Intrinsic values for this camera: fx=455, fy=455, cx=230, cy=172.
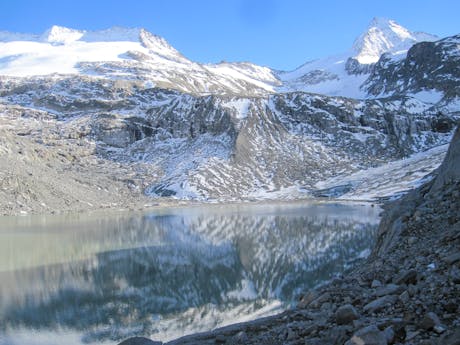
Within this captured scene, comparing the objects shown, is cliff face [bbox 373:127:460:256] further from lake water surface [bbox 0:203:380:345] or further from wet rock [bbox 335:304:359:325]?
lake water surface [bbox 0:203:380:345]

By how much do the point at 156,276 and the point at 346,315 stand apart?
115 feet

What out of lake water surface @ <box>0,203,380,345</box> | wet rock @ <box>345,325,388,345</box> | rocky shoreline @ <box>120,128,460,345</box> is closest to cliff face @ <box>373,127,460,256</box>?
rocky shoreline @ <box>120,128,460,345</box>

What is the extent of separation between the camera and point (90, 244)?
67.8 m

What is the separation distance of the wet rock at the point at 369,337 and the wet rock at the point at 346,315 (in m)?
1.82

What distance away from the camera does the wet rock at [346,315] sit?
11055 millimetres

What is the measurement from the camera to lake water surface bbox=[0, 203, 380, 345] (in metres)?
29.2

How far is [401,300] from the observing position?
11.1 m

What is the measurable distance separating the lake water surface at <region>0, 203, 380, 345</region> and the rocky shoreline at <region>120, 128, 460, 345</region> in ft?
43.4

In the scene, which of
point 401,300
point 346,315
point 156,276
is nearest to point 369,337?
point 346,315

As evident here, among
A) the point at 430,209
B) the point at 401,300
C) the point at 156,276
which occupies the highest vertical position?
the point at 430,209

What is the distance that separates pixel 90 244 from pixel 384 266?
192ft

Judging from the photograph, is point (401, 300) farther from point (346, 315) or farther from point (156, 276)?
point (156, 276)

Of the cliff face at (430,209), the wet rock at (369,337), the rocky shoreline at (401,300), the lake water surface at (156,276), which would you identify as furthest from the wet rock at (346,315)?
the lake water surface at (156,276)

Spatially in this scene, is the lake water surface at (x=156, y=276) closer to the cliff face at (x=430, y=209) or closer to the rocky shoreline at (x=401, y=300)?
the cliff face at (x=430, y=209)
